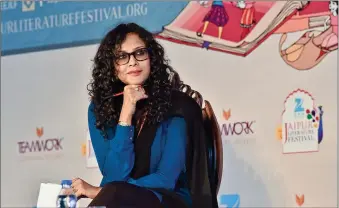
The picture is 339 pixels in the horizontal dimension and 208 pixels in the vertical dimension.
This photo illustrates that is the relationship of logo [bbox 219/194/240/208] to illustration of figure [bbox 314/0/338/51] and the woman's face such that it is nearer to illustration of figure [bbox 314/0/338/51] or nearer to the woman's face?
illustration of figure [bbox 314/0/338/51]

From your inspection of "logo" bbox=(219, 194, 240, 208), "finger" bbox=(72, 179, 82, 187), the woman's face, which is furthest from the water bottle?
"logo" bbox=(219, 194, 240, 208)

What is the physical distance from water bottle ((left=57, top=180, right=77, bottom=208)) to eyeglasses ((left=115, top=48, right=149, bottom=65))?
1.44ft

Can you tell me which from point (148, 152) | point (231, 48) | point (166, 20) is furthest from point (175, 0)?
point (148, 152)

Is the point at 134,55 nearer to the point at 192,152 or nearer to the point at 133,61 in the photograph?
the point at 133,61

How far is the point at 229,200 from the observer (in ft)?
10.8

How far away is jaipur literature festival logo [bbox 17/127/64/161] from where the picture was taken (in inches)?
146

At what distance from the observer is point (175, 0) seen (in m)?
3.42

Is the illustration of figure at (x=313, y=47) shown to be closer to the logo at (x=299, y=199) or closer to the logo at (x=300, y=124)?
the logo at (x=300, y=124)

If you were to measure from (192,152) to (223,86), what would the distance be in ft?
3.04

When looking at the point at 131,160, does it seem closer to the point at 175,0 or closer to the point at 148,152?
the point at 148,152

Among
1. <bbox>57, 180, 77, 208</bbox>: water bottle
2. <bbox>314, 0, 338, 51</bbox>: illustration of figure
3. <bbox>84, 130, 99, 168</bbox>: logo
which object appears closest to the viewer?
<bbox>57, 180, 77, 208</bbox>: water bottle

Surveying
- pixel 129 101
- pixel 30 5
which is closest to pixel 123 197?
pixel 129 101

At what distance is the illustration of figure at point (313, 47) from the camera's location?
309cm

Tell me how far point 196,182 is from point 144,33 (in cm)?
54
